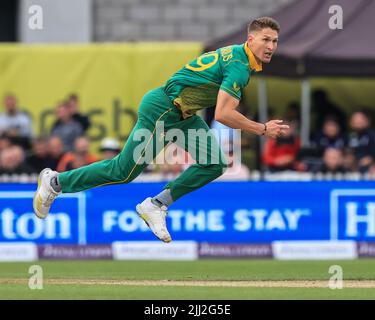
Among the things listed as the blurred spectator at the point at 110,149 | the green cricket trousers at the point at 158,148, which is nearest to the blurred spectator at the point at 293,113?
the blurred spectator at the point at 110,149

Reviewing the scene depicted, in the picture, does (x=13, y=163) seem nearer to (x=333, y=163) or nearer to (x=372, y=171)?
(x=333, y=163)

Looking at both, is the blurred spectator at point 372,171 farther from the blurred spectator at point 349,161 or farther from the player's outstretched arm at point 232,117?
the player's outstretched arm at point 232,117

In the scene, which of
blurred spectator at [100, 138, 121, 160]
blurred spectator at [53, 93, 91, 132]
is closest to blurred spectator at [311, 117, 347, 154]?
blurred spectator at [100, 138, 121, 160]

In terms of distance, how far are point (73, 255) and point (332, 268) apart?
3741mm

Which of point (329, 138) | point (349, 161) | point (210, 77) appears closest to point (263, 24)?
point (210, 77)

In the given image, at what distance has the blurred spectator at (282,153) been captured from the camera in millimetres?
17656

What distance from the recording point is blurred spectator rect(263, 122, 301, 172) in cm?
1766

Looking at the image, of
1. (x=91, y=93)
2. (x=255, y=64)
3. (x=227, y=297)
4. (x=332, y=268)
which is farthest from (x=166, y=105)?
(x=91, y=93)

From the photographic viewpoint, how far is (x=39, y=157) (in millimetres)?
18156

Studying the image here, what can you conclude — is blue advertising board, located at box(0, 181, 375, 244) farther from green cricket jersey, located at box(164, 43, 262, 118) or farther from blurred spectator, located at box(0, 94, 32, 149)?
green cricket jersey, located at box(164, 43, 262, 118)

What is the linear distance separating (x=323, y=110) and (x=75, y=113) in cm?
371

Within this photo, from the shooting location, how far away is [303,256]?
51.9ft

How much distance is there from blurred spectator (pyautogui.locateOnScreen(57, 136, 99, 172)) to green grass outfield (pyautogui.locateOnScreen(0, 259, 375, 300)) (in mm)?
2311

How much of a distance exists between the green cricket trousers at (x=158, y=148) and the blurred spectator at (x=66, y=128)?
273 inches
